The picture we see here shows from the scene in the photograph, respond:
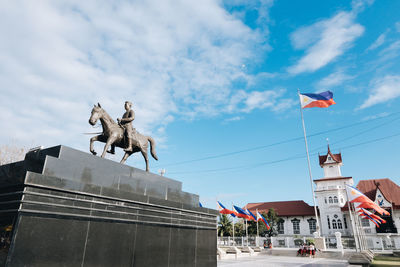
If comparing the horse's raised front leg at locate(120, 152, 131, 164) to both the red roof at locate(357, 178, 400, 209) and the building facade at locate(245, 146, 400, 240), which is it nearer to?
the building facade at locate(245, 146, 400, 240)

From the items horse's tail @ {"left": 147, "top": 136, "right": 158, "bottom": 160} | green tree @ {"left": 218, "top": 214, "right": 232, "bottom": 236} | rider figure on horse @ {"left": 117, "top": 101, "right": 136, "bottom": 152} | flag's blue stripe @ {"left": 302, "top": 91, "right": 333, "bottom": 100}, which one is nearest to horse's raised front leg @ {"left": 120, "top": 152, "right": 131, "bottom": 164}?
rider figure on horse @ {"left": 117, "top": 101, "right": 136, "bottom": 152}

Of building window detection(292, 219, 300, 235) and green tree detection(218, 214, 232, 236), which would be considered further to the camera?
building window detection(292, 219, 300, 235)

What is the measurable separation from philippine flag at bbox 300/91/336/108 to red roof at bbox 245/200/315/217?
1164 inches

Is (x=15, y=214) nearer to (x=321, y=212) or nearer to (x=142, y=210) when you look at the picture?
(x=142, y=210)

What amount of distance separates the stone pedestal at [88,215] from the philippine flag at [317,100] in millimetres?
18312

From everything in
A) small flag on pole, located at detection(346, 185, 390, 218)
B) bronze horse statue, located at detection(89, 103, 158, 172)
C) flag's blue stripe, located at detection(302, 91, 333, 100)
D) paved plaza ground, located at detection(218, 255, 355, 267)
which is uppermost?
flag's blue stripe, located at detection(302, 91, 333, 100)

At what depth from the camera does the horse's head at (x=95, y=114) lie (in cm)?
692

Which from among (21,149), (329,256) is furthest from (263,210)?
(21,149)

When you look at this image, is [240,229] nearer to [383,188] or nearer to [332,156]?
[332,156]

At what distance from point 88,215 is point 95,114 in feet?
9.60

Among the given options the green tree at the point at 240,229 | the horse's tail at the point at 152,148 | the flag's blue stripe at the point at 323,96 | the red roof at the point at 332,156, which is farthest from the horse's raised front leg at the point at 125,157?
the red roof at the point at 332,156

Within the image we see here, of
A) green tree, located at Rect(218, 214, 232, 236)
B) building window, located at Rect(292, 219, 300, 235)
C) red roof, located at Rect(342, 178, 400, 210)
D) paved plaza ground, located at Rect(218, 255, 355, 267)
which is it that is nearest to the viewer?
paved plaza ground, located at Rect(218, 255, 355, 267)

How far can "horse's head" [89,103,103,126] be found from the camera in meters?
6.92

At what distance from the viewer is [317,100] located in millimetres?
22406
